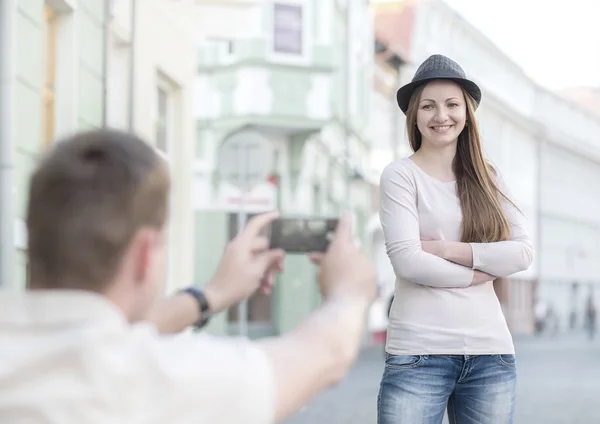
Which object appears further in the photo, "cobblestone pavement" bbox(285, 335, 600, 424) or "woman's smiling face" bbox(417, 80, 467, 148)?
"cobblestone pavement" bbox(285, 335, 600, 424)

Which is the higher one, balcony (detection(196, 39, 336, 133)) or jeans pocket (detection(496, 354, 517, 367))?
Answer: balcony (detection(196, 39, 336, 133))

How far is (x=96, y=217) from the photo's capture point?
1.38m

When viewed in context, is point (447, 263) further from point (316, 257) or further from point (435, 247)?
point (316, 257)

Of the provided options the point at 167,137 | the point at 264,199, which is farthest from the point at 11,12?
the point at 264,199

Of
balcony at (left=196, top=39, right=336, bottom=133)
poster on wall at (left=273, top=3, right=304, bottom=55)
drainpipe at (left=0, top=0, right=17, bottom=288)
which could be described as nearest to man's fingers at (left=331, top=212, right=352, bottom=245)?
drainpipe at (left=0, top=0, right=17, bottom=288)

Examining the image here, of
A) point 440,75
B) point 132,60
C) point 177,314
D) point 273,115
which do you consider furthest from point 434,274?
point 273,115

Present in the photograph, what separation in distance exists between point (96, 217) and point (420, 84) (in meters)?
2.12

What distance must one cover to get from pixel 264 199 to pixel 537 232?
Result: 36800 millimetres

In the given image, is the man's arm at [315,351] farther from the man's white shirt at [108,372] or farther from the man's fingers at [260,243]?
the man's fingers at [260,243]

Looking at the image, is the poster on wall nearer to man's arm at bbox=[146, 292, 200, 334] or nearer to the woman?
the woman

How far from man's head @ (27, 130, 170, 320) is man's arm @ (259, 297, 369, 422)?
0.19 metres

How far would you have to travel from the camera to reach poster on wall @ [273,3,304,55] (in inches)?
835

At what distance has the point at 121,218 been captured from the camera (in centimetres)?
140

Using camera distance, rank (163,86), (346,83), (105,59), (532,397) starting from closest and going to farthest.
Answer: (105,59) < (532,397) < (163,86) < (346,83)
